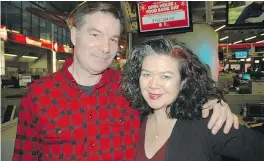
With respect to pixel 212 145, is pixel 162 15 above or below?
above

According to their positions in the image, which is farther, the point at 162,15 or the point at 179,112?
the point at 162,15

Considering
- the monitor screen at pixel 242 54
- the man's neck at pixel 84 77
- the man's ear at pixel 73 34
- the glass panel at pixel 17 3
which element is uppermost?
the glass panel at pixel 17 3

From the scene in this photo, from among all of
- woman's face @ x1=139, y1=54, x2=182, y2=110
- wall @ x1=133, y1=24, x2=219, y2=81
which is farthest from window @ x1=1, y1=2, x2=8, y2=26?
woman's face @ x1=139, y1=54, x2=182, y2=110

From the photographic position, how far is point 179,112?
5.26ft

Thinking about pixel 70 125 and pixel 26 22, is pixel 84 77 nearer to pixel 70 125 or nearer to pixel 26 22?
pixel 70 125

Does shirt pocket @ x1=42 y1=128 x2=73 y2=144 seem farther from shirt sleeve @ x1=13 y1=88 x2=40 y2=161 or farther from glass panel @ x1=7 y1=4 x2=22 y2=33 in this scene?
glass panel @ x1=7 y1=4 x2=22 y2=33

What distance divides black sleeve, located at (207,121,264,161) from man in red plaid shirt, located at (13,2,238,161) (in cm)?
22

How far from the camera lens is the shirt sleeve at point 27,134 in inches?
67.3

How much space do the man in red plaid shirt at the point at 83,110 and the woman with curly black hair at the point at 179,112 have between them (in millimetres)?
133

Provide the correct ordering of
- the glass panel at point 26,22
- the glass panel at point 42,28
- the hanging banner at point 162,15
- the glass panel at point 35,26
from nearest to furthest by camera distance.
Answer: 1. the hanging banner at point 162,15
2. the glass panel at point 26,22
3. the glass panel at point 35,26
4. the glass panel at point 42,28

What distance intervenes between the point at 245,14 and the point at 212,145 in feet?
14.8

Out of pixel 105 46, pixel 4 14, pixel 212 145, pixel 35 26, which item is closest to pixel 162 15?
pixel 105 46

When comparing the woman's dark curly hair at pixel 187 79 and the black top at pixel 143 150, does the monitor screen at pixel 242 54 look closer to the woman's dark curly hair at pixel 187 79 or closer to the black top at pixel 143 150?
the woman's dark curly hair at pixel 187 79

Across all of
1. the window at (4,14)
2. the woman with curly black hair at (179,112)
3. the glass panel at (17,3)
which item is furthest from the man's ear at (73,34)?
the glass panel at (17,3)
